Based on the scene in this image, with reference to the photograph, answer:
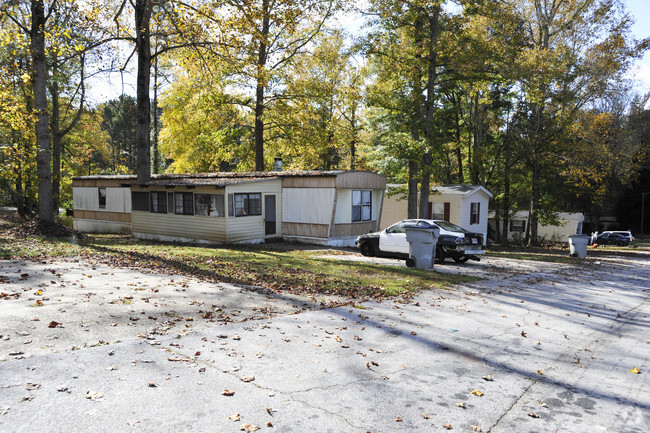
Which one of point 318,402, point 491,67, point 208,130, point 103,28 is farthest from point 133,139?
point 318,402

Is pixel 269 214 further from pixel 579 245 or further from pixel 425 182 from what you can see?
pixel 579 245

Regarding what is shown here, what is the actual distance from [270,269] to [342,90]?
16.2 m

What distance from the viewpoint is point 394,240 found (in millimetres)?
16078

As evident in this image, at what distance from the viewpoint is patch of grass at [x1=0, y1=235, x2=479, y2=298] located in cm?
1029

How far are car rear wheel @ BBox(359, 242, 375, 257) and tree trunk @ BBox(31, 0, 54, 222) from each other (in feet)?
40.0

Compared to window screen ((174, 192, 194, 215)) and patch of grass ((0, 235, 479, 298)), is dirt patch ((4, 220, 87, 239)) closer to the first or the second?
patch of grass ((0, 235, 479, 298))

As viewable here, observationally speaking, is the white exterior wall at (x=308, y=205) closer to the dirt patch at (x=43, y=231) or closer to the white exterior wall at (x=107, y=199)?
Answer: the dirt patch at (x=43, y=231)

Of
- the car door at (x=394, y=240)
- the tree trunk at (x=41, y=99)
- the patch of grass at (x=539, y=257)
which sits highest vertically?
the tree trunk at (x=41, y=99)

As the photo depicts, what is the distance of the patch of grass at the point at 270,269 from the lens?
10.3 m

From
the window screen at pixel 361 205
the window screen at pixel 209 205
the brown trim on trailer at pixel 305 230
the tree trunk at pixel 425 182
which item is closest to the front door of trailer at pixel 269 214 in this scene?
the brown trim on trailer at pixel 305 230

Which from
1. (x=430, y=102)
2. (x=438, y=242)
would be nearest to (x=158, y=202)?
(x=438, y=242)

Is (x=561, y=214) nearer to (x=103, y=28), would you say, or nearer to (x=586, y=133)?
(x=586, y=133)

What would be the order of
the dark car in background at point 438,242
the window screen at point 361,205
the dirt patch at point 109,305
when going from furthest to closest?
the window screen at point 361,205 < the dark car in background at point 438,242 < the dirt patch at point 109,305

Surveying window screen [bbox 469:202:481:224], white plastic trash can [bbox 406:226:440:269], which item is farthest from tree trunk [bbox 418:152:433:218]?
white plastic trash can [bbox 406:226:440:269]
